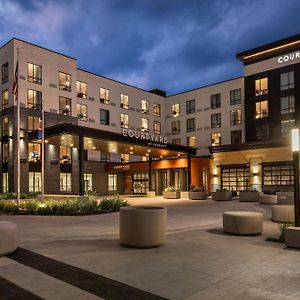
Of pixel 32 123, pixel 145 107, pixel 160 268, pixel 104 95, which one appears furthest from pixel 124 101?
pixel 160 268

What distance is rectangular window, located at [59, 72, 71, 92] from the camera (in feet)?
146

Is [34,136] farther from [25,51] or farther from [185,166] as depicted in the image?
[185,166]

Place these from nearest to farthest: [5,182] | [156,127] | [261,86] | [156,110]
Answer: [5,182] → [261,86] → [156,127] → [156,110]

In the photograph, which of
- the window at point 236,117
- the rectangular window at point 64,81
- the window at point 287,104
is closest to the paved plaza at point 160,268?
the rectangular window at point 64,81

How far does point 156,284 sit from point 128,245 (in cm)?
318

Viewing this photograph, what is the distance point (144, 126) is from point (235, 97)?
15.0 meters

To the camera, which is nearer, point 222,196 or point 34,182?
point 222,196

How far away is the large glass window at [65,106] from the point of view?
44.2m

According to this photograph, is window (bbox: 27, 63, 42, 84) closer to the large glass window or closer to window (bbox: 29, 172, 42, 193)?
the large glass window

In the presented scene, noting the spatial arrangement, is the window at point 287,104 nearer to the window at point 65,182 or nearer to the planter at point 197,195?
the planter at point 197,195

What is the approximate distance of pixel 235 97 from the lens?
165 ft

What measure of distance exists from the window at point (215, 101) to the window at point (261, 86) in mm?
6615

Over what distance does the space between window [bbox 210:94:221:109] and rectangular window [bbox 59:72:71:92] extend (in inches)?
827

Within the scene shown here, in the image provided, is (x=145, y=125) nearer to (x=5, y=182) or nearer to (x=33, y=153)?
(x=33, y=153)
